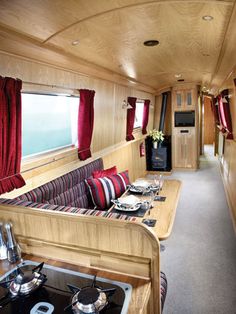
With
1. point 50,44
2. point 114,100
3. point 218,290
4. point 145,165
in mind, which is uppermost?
point 50,44

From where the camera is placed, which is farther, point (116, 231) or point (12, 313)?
point (116, 231)

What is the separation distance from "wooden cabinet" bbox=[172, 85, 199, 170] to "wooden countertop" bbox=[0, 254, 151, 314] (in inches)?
228

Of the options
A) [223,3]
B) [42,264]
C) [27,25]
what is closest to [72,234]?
[42,264]

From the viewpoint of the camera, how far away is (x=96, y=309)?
1.07 metres

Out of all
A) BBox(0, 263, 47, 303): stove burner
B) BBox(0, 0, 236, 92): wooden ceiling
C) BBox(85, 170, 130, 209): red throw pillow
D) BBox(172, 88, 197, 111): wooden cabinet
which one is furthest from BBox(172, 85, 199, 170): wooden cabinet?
BBox(0, 263, 47, 303): stove burner

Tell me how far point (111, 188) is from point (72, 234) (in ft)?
5.49

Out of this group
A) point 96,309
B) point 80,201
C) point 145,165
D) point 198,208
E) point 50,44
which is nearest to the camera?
point 96,309

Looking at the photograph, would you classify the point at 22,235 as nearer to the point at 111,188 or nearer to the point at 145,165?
the point at 111,188

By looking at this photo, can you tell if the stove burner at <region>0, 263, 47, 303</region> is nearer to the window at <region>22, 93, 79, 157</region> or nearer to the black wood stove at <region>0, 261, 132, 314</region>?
the black wood stove at <region>0, 261, 132, 314</region>

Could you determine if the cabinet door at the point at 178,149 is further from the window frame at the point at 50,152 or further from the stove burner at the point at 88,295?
the stove burner at the point at 88,295

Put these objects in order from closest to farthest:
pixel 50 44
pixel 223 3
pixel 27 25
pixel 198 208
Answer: pixel 223 3 → pixel 27 25 → pixel 50 44 → pixel 198 208

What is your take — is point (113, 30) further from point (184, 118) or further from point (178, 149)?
point (178, 149)

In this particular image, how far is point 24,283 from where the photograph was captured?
4.05 feet

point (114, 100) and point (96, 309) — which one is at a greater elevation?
point (114, 100)
